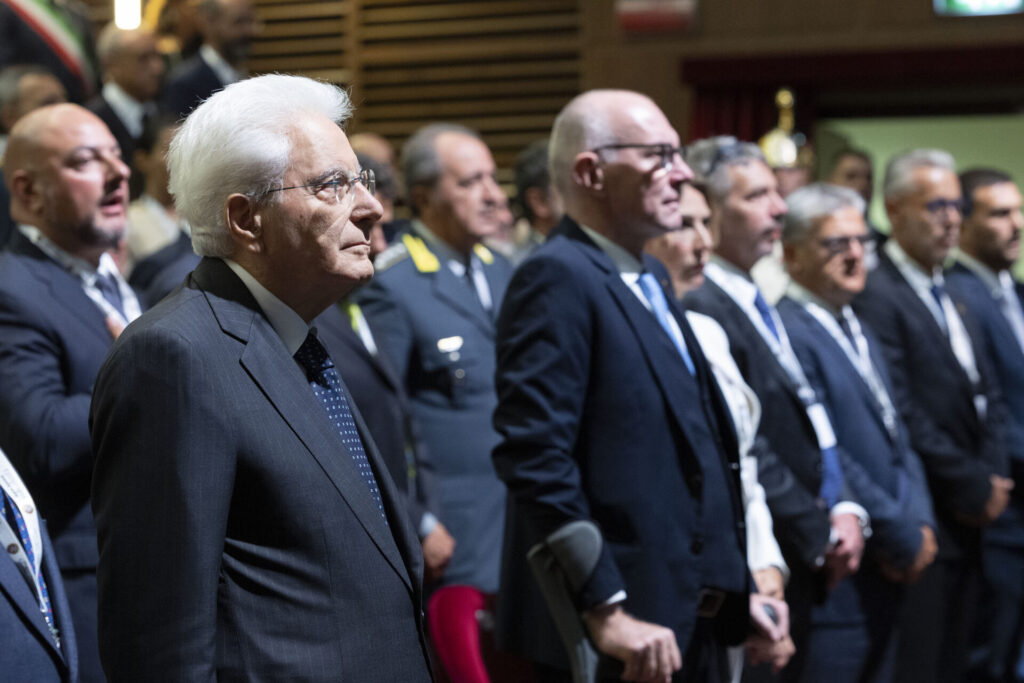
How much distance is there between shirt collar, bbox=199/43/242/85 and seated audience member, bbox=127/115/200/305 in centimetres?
143

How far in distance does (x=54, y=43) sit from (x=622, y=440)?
417cm

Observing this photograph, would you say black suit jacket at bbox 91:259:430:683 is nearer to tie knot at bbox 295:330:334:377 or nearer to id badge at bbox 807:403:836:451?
tie knot at bbox 295:330:334:377

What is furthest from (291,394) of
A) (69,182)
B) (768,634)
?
(768,634)

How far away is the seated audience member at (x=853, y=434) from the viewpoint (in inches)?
133

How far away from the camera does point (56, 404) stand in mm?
2258

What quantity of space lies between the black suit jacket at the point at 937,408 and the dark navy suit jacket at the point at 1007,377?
1.23 ft

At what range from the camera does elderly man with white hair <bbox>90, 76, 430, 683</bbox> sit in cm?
141

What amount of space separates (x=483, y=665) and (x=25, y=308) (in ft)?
3.85

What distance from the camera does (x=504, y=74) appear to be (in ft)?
26.5

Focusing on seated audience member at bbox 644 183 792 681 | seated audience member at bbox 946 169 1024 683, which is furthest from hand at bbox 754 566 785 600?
seated audience member at bbox 946 169 1024 683

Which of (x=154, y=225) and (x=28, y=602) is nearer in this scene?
(x=28, y=602)

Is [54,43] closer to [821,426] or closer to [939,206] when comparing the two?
[939,206]

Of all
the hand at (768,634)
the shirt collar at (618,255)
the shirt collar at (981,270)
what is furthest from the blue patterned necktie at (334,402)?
the shirt collar at (981,270)

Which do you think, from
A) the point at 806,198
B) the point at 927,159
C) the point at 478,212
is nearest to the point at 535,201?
the point at 478,212
